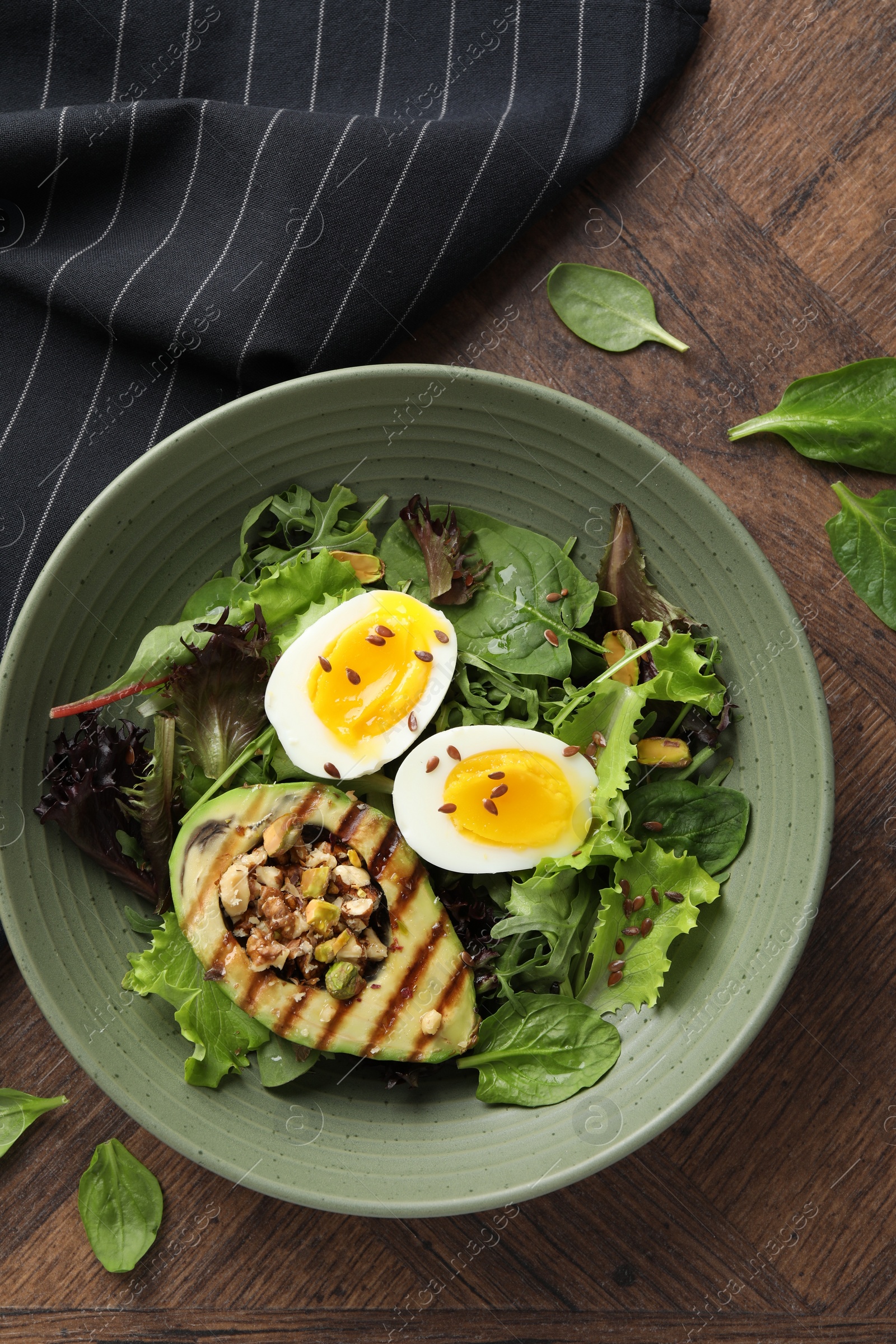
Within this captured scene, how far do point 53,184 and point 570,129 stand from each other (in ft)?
4.41

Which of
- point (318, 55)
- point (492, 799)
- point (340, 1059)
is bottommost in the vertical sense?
point (340, 1059)

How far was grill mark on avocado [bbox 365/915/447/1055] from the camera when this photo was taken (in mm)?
1934

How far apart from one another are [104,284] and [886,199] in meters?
2.03

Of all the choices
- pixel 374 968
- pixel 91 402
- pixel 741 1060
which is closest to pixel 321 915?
pixel 374 968

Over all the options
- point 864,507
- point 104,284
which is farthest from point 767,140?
point 104,284

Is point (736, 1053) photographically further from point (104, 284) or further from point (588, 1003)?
point (104, 284)

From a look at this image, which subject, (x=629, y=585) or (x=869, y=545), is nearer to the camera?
(x=629, y=585)

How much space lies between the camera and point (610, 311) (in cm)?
227

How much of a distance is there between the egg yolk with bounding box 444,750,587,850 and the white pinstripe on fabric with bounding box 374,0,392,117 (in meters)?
1.72

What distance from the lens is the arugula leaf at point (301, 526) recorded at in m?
2.14

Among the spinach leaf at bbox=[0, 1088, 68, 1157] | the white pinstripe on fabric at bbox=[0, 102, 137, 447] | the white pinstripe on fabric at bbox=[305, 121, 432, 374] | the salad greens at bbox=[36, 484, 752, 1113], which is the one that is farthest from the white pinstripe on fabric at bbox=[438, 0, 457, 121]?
the spinach leaf at bbox=[0, 1088, 68, 1157]

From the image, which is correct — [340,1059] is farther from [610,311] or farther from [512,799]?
[610,311]

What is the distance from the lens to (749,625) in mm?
2002

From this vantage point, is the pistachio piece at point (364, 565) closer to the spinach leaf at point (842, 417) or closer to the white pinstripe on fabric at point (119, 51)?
the spinach leaf at point (842, 417)
